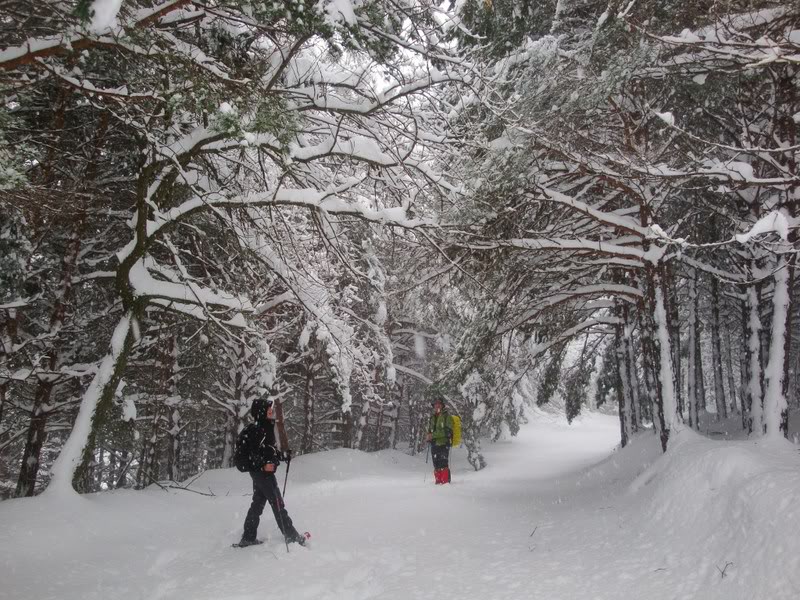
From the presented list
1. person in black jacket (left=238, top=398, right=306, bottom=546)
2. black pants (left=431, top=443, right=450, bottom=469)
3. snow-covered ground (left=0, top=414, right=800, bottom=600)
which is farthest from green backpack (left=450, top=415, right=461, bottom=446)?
person in black jacket (left=238, top=398, right=306, bottom=546)

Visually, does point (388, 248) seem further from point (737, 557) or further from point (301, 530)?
point (737, 557)

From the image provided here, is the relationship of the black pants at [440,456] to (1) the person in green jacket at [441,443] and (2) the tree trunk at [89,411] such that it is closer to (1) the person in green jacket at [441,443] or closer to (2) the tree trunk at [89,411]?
(1) the person in green jacket at [441,443]

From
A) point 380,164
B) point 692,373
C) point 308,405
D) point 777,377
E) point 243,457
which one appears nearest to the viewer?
point 380,164

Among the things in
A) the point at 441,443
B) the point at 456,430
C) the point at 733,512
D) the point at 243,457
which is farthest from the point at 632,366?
the point at 243,457

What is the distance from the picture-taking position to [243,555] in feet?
18.8

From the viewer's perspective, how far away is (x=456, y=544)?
20.1 ft

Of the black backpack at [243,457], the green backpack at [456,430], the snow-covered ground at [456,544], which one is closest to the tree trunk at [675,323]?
the snow-covered ground at [456,544]

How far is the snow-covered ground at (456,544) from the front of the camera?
14.2ft

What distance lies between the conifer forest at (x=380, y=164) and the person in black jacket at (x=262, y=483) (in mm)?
1859

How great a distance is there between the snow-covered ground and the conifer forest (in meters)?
1.17

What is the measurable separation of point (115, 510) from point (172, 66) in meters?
5.69

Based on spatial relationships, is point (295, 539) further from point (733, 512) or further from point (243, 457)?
Result: point (733, 512)

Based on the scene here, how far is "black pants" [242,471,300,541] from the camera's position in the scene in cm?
600

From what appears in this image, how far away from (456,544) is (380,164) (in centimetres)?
460
